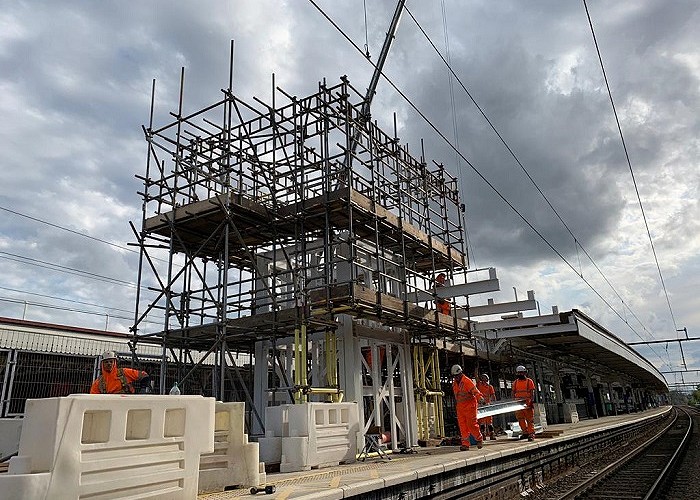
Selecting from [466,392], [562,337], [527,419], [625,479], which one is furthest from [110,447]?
[562,337]

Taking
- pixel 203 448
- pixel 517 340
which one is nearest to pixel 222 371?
pixel 203 448

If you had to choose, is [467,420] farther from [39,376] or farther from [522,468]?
[39,376]

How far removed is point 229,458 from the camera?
6.78 metres

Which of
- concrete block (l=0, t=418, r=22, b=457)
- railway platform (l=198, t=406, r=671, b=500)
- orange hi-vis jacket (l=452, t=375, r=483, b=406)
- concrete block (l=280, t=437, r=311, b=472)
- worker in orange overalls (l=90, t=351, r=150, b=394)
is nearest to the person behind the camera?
railway platform (l=198, t=406, r=671, b=500)

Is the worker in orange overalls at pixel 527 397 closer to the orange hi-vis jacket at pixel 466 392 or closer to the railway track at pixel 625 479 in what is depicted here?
the railway track at pixel 625 479

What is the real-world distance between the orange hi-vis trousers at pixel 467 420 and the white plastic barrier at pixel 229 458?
6.12 m

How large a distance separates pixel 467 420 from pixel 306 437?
15.1 feet

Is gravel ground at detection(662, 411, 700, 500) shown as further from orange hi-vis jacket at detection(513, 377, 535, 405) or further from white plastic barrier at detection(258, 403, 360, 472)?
white plastic barrier at detection(258, 403, 360, 472)

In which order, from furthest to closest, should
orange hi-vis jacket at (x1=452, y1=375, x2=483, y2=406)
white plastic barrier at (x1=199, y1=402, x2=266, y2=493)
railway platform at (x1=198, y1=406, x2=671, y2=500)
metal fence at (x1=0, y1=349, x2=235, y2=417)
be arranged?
metal fence at (x1=0, y1=349, x2=235, y2=417) < orange hi-vis jacket at (x1=452, y1=375, x2=483, y2=406) < white plastic barrier at (x1=199, y1=402, x2=266, y2=493) < railway platform at (x1=198, y1=406, x2=671, y2=500)

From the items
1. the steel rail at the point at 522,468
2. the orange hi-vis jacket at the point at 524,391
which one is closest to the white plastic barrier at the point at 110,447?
the steel rail at the point at 522,468

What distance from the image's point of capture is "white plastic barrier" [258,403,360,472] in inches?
355

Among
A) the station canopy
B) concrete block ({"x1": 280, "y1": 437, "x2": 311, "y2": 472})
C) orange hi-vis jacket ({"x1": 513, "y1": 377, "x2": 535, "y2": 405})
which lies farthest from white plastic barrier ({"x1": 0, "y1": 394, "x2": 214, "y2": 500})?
the station canopy

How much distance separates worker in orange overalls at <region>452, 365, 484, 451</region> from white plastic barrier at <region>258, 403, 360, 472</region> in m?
2.92

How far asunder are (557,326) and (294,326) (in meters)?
13.3
